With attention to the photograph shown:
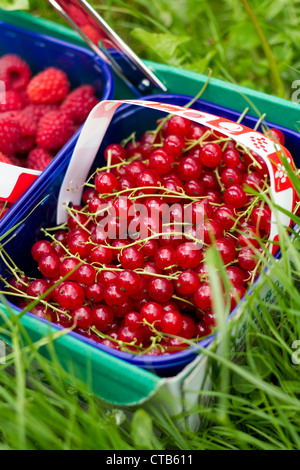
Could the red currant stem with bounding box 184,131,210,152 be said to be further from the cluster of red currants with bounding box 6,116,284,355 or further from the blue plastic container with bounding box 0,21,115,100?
the blue plastic container with bounding box 0,21,115,100

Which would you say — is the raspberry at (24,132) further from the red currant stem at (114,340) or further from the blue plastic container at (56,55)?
the red currant stem at (114,340)

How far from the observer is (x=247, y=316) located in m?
0.68

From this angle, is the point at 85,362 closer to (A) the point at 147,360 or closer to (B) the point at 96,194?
(A) the point at 147,360

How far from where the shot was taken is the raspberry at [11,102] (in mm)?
1087

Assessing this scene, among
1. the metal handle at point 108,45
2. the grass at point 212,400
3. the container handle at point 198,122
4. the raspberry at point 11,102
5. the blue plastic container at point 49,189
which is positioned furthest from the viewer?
the raspberry at point 11,102

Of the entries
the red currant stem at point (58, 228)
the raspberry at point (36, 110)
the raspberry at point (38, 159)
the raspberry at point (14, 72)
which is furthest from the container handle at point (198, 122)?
the raspberry at point (14, 72)

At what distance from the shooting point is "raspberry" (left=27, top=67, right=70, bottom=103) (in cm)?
111

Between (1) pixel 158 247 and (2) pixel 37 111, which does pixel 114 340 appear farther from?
(2) pixel 37 111

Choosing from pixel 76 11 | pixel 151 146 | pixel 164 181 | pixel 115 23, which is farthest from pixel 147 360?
pixel 115 23

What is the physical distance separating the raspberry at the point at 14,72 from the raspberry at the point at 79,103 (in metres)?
0.15

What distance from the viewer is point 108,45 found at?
3.43 ft

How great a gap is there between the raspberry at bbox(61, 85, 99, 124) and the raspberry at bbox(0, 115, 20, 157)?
0.13 m

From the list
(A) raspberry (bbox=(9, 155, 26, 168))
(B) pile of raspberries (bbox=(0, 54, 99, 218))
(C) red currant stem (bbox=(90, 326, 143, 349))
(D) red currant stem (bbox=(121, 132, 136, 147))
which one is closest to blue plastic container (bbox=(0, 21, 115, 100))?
(B) pile of raspberries (bbox=(0, 54, 99, 218))

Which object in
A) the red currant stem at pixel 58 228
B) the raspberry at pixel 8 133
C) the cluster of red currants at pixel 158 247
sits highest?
the raspberry at pixel 8 133
